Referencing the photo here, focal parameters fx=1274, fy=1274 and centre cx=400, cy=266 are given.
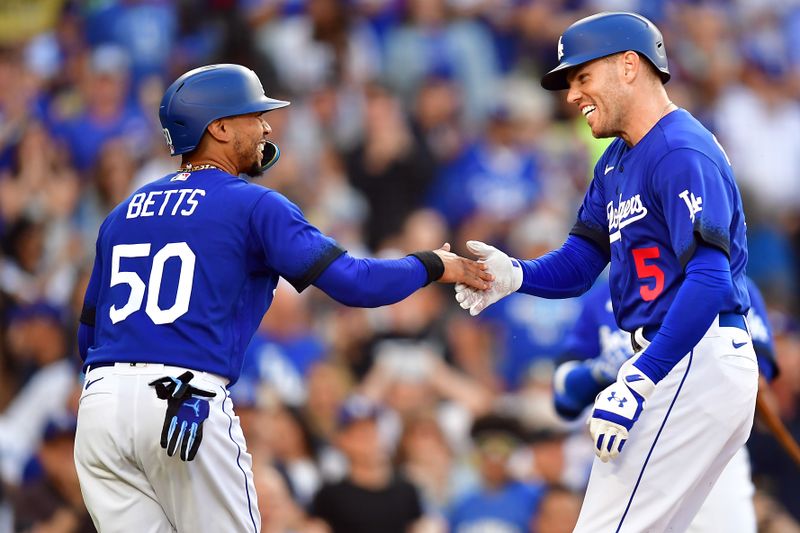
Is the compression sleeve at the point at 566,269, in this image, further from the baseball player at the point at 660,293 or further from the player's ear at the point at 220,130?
the player's ear at the point at 220,130

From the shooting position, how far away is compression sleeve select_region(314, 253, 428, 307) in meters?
4.81

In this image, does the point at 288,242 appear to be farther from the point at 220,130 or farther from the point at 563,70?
the point at 563,70

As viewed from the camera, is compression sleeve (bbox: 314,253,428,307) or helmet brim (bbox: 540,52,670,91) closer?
compression sleeve (bbox: 314,253,428,307)

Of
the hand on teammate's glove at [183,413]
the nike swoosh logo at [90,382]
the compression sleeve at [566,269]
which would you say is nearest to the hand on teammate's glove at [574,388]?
the compression sleeve at [566,269]

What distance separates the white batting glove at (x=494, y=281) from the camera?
17.8 feet

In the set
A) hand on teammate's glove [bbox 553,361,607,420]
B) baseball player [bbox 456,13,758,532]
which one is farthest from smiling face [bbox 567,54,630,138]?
hand on teammate's glove [bbox 553,361,607,420]

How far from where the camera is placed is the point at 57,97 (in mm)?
11141

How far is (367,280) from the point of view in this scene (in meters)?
4.89

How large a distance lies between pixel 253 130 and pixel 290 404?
398 centimetres

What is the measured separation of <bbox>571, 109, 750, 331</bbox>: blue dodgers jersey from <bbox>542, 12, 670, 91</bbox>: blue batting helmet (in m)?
0.27

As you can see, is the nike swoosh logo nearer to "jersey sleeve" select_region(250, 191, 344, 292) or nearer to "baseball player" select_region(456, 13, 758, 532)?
→ "jersey sleeve" select_region(250, 191, 344, 292)

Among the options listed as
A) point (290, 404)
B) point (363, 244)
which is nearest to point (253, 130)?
point (290, 404)

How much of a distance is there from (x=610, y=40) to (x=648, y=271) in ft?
2.99

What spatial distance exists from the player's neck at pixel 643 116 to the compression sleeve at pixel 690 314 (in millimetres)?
685
